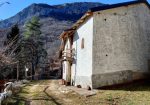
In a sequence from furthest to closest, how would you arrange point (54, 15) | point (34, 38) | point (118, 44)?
1. point (54, 15)
2. point (34, 38)
3. point (118, 44)

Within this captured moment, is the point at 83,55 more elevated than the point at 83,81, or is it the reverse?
the point at 83,55

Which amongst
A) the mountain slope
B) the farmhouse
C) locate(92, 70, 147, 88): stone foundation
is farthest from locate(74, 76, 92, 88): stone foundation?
the mountain slope

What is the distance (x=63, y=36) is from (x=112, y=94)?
16972mm

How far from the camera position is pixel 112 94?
2122cm

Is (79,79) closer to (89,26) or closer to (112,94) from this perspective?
(89,26)

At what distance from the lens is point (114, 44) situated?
86.2 feet

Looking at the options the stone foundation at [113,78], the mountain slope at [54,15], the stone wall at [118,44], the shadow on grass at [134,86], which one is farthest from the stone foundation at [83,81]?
the mountain slope at [54,15]

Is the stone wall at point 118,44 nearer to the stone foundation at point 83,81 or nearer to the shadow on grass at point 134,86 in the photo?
the shadow on grass at point 134,86

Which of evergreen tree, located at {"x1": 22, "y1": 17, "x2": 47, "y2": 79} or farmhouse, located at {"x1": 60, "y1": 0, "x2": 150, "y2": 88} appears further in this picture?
evergreen tree, located at {"x1": 22, "y1": 17, "x2": 47, "y2": 79}

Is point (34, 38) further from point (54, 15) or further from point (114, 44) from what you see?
point (54, 15)

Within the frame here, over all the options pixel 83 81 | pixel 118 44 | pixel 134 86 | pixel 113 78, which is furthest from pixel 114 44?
pixel 83 81

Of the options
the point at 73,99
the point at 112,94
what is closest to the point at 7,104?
the point at 73,99

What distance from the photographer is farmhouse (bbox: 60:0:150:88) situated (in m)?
25.8

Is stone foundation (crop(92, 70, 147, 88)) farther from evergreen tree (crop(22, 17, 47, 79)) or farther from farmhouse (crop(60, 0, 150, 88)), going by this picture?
A: evergreen tree (crop(22, 17, 47, 79))
